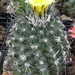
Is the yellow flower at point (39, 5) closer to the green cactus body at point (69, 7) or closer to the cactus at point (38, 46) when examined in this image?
the cactus at point (38, 46)

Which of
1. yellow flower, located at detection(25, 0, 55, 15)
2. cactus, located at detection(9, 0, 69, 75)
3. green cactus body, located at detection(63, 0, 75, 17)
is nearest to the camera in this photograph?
yellow flower, located at detection(25, 0, 55, 15)

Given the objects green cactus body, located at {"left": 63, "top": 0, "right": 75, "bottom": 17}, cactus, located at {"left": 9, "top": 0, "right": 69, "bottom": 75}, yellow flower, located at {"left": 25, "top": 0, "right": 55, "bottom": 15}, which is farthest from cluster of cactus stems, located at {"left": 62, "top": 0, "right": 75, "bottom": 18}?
yellow flower, located at {"left": 25, "top": 0, "right": 55, "bottom": 15}

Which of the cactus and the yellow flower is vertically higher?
the yellow flower

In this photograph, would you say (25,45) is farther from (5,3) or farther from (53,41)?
(5,3)

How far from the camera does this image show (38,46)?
3.04 ft

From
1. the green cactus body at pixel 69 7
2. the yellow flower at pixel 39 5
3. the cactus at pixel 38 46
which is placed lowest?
the cactus at pixel 38 46

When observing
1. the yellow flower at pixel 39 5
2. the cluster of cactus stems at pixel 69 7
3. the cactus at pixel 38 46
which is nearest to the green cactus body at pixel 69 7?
the cluster of cactus stems at pixel 69 7

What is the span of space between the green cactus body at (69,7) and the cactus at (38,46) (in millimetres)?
884

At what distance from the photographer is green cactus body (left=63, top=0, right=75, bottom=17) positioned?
5.99 feet

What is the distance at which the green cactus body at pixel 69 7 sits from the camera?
1.83 m

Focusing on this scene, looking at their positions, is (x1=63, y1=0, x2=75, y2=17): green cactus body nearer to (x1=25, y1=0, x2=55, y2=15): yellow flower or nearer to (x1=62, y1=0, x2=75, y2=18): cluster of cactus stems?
(x1=62, y1=0, x2=75, y2=18): cluster of cactus stems

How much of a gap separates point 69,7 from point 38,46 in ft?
3.46

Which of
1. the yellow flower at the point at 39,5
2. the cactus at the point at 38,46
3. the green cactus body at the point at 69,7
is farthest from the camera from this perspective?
the green cactus body at the point at 69,7

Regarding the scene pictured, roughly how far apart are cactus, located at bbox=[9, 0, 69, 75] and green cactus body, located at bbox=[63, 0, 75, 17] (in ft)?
2.90
